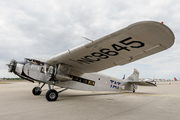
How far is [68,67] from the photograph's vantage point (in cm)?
876

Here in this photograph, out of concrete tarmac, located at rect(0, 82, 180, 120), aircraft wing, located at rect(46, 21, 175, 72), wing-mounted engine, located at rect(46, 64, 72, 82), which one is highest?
aircraft wing, located at rect(46, 21, 175, 72)

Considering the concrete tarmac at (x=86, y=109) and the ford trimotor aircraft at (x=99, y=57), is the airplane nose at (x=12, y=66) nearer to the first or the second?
the ford trimotor aircraft at (x=99, y=57)

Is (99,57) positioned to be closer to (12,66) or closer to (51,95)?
(51,95)

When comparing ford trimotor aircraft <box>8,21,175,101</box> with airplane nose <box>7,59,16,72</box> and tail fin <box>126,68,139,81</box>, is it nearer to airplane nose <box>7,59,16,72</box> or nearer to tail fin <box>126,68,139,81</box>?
airplane nose <box>7,59,16,72</box>

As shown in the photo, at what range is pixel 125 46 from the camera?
5.22 metres

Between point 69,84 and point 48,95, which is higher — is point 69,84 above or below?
above

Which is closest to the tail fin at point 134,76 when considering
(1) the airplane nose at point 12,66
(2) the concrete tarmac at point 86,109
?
(2) the concrete tarmac at point 86,109

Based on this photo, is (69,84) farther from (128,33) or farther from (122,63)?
(128,33)

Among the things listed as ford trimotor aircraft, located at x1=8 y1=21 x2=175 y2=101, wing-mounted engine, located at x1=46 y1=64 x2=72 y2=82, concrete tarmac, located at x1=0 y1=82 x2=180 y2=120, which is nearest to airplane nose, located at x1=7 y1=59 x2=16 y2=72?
ford trimotor aircraft, located at x1=8 y1=21 x2=175 y2=101

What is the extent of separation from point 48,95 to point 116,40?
5.12 m

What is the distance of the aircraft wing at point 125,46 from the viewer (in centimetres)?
396

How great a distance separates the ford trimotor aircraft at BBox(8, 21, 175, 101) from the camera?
4.17 m

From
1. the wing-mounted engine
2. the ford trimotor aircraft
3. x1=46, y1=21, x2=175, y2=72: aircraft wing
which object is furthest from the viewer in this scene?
the wing-mounted engine

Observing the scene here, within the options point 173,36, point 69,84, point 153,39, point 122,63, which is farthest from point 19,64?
point 173,36
